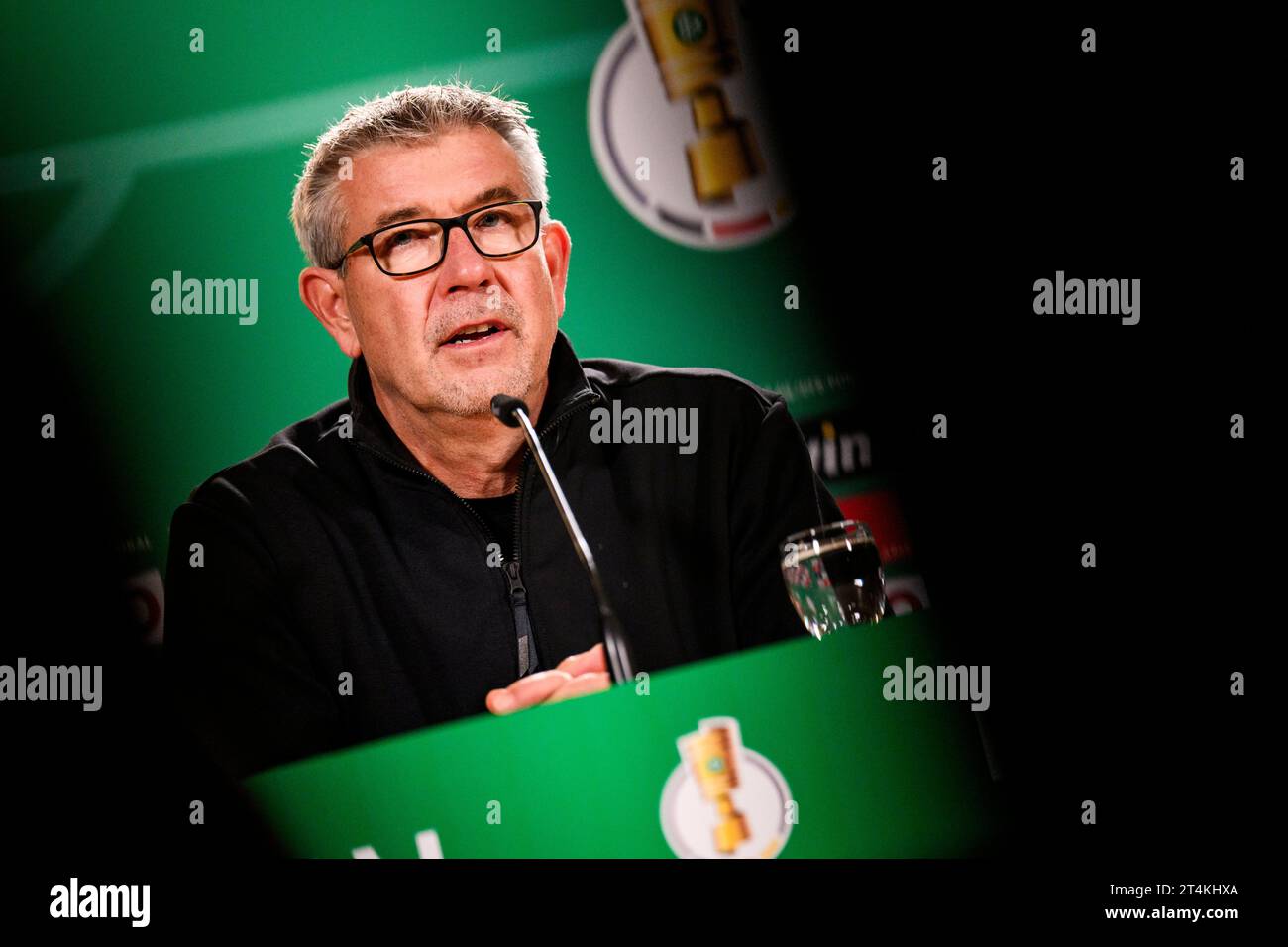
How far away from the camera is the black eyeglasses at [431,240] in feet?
7.72

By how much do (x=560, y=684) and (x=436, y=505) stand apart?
1.42 ft

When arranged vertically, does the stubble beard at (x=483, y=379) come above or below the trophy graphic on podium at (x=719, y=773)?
above

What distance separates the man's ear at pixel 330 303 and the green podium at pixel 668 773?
2.56ft

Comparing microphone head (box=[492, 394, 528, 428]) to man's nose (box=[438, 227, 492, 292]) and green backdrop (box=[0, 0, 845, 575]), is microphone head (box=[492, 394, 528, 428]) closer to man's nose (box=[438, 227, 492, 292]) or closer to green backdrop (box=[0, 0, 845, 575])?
man's nose (box=[438, 227, 492, 292])

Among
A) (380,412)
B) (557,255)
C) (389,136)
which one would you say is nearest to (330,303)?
(380,412)

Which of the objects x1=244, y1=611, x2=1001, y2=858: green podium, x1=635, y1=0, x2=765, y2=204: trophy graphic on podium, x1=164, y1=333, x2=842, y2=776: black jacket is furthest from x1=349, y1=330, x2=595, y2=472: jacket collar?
x1=244, y1=611, x2=1001, y2=858: green podium

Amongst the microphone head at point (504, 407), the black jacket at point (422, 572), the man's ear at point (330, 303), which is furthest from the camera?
the man's ear at point (330, 303)

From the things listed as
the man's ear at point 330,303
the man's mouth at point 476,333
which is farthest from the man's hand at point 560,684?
the man's ear at point 330,303

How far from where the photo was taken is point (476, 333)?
2.37 m

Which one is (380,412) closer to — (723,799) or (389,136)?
(389,136)

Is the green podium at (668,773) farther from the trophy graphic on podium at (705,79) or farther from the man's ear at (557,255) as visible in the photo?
the trophy graphic on podium at (705,79)

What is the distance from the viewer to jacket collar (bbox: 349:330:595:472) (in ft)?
7.89

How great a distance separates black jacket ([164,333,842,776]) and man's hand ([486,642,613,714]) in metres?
0.13

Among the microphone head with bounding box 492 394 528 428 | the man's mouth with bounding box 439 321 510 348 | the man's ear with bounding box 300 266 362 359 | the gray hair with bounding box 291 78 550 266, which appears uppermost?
the gray hair with bounding box 291 78 550 266
